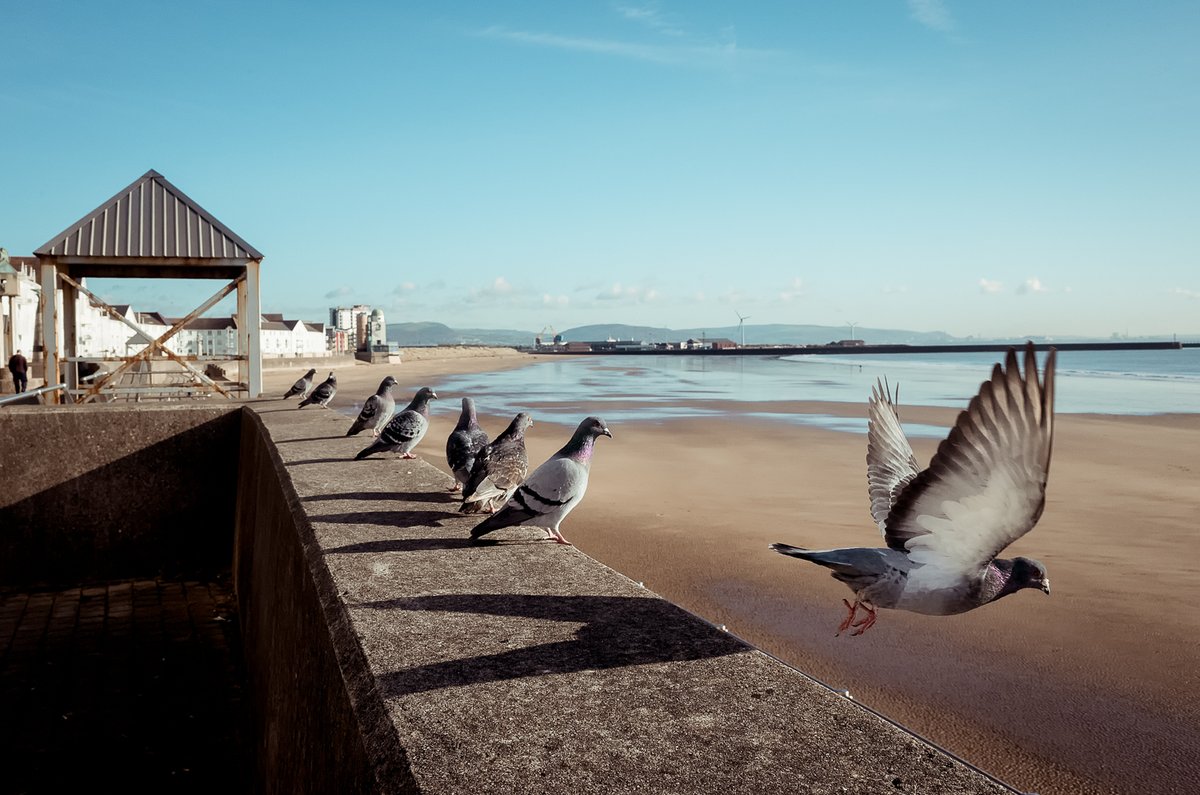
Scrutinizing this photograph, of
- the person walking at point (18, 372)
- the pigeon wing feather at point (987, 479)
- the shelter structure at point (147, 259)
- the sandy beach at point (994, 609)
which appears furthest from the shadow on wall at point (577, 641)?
the person walking at point (18, 372)

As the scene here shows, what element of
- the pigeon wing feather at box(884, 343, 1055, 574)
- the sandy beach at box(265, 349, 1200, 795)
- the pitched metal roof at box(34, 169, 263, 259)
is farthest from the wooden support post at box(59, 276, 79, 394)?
the pigeon wing feather at box(884, 343, 1055, 574)

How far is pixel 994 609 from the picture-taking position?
9273 millimetres

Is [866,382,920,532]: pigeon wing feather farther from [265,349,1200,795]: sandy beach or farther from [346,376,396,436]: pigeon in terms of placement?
[346,376,396,436]: pigeon

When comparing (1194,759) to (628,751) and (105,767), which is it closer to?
(628,751)

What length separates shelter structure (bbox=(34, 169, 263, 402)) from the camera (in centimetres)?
1380

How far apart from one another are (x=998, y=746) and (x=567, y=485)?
376 centimetres

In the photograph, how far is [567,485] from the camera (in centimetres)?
491

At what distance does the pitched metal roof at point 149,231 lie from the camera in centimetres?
1377

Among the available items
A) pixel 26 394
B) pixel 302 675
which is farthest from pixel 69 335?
pixel 302 675

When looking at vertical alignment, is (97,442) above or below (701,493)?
above

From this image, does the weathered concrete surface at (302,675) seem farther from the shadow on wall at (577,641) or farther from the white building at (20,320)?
the white building at (20,320)

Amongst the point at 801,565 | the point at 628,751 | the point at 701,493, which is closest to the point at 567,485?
the point at 628,751

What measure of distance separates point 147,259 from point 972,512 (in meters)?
14.1

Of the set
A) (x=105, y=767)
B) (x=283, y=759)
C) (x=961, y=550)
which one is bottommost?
(x=105, y=767)
